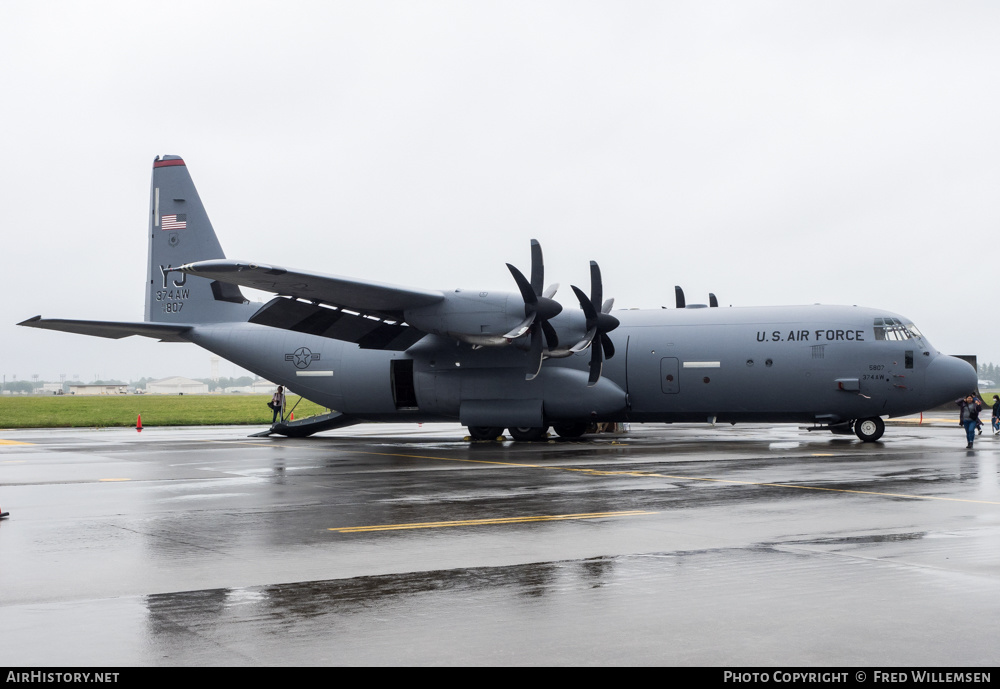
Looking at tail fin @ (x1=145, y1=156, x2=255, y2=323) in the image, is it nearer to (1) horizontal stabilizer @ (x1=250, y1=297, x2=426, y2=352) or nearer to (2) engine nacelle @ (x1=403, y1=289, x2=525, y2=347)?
(1) horizontal stabilizer @ (x1=250, y1=297, x2=426, y2=352)

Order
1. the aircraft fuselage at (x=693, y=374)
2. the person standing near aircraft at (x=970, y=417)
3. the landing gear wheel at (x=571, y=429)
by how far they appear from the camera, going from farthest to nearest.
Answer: the landing gear wheel at (x=571, y=429) → the aircraft fuselage at (x=693, y=374) → the person standing near aircraft at (x=970, y=417)

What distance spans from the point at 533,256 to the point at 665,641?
19418 mm

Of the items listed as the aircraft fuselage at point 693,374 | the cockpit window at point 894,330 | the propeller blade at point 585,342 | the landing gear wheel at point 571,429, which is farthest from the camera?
the landing gear wheel at point 571,429

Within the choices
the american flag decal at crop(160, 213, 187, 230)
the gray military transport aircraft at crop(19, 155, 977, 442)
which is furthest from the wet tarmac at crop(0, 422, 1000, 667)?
the american flag decal at crop(160, 213, 187, 230)

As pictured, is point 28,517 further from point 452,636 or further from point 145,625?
point 452,636

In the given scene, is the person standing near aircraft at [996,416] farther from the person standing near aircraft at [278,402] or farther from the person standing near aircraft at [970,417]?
the person standing near aircraft at [278,402]

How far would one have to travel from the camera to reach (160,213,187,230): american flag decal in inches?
1176

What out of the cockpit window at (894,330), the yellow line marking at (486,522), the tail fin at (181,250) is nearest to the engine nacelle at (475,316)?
the tail fin at (181,250)

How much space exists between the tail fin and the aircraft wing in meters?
7.31

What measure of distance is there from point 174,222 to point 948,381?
78.7 ft

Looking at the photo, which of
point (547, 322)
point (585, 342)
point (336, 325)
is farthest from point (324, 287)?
point (585, 342)

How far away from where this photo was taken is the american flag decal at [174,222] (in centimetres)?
2986

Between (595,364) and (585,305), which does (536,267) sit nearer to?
(585,305)

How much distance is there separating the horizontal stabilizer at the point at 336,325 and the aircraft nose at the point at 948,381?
13884 mm
